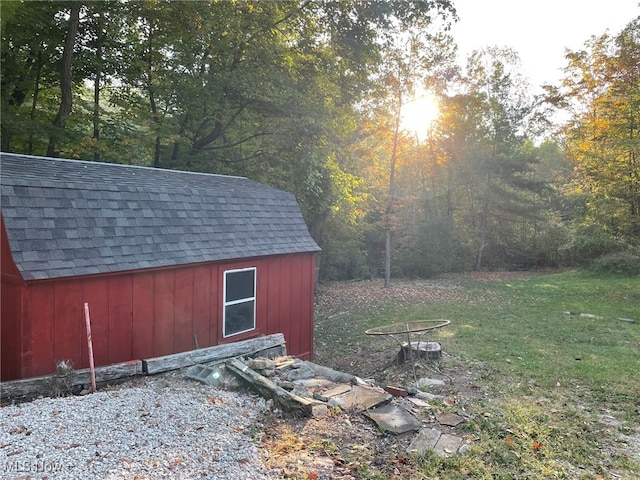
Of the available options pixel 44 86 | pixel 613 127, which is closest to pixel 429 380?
pixel 44 86

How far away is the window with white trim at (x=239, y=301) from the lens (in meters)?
8.14

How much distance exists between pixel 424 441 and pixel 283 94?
11189mm

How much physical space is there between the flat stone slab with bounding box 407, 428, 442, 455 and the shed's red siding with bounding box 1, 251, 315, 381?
4.41m

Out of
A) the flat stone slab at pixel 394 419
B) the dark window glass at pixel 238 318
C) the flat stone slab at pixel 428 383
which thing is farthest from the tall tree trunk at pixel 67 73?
the flat stone slab at pixel 394 419

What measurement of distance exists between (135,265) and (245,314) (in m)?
2.60

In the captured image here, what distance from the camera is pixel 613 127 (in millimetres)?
18391

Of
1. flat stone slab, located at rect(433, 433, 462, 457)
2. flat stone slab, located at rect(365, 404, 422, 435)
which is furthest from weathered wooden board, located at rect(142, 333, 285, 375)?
flat stone slab, located at rect(433, 433, 462, 457)

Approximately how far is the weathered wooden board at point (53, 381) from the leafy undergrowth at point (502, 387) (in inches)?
99.2

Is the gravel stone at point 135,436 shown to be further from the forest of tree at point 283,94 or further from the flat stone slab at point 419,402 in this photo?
the forest of tree at point 283,94

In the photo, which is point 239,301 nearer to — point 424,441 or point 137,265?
point 137,265

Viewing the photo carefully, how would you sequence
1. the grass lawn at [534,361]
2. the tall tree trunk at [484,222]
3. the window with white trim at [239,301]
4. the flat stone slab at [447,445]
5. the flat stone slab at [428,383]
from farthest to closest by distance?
the tall tree trunk at [484,222], the window with white trim at [239,301], the flat stone slab at [428,383], the grass lawn at [534,361], the flat stone slab at [447,445]

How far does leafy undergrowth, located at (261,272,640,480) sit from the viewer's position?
409cm

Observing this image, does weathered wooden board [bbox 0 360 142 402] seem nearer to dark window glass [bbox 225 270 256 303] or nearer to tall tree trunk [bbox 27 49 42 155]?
dark window glass [bbox 225 270 256 303]

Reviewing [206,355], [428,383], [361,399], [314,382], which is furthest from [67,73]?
[428,383]
